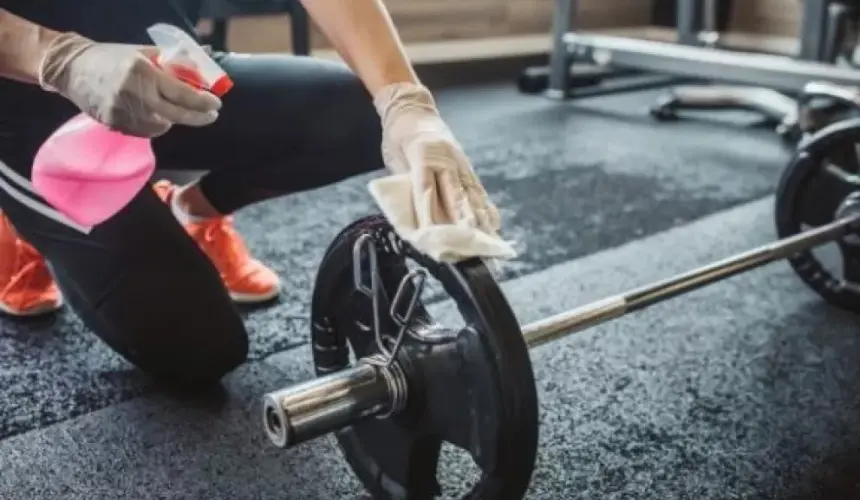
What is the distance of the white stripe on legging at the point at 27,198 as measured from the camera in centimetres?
115

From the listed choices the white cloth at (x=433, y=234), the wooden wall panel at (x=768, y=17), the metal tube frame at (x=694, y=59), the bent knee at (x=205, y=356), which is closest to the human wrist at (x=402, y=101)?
the white cloth at (x=433, y=234)

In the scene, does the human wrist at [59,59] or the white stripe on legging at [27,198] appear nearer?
the human wrist at [59,59]

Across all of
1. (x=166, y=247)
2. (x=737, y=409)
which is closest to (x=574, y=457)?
(x=737, y=409)

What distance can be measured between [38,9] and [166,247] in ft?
1.03

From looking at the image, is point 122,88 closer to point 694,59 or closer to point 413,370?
point 413,370

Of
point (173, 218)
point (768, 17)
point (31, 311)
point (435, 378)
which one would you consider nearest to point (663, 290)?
point (435, 378)

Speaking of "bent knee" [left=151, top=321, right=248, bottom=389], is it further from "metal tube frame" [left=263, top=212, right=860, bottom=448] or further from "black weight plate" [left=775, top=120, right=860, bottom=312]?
"black weight plate" [left=775, top=120, right=860, bottom=312]

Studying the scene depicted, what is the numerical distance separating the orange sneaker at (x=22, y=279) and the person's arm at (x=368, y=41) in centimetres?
65

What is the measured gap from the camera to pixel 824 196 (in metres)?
1.48

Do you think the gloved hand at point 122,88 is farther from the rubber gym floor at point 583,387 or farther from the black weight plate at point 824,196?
the black weight plate at point 824,196

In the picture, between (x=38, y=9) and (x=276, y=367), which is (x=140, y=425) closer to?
(x=276, y=367)

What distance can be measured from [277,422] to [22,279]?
0.77 meters

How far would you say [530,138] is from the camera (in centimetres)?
259

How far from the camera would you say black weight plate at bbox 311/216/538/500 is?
2.59 feet
